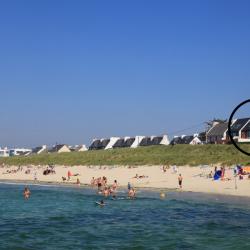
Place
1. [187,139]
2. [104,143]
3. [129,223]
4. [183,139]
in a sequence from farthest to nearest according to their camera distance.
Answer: [104,143], [183,139], [187,139], [129,223]

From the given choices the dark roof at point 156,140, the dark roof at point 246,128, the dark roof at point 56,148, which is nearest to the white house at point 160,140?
the dark roof at point 156,140

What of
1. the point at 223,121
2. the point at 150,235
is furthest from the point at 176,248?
the point at 223,121

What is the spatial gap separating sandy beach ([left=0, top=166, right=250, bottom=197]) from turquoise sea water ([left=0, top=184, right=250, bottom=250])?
317 cm

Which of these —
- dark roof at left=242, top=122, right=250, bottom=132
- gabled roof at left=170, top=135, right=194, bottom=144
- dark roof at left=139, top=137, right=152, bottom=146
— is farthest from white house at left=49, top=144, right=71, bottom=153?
dark roof at left=242, top=122, right=250, bottom=132

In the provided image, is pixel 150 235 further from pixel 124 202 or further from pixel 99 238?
pixel 124 202

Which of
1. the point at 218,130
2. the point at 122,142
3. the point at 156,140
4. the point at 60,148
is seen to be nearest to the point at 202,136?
the point at 218,130

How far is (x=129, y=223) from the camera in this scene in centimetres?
2900

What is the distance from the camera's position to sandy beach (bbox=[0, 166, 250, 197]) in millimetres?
43469

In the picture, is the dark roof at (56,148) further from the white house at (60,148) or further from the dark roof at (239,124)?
the dark roof at (239,124)

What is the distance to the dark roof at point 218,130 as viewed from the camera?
8988 cm

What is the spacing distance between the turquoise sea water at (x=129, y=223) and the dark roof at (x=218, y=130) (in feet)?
155

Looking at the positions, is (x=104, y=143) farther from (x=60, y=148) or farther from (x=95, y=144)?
(x=60, y=148)

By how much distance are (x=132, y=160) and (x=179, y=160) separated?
9.37 metres

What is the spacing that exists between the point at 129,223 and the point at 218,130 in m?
65.2
